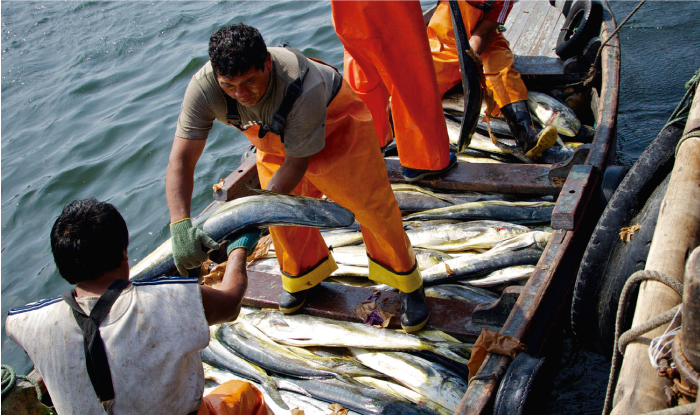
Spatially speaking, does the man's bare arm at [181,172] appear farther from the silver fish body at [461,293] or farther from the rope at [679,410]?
the rope at [679,410]

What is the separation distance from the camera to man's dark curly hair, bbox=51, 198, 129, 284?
1.86m

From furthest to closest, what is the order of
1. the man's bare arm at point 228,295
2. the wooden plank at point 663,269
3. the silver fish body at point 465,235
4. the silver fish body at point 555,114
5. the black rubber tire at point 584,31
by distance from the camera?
the black rubber tire at point 584,31
the silver fish body at point 555,114
the silver fish body at point 465,235
the man's bare arm at point 228,295
the wooden plank at point 663,269

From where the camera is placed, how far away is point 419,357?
10.8ft

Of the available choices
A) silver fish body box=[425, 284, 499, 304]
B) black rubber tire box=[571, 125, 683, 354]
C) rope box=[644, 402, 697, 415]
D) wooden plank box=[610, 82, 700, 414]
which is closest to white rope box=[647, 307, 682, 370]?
wooden plank box=[610, 82, 700, 414]

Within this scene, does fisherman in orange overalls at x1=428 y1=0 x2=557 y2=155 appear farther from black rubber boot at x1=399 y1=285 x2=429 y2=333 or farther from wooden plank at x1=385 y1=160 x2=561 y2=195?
black rubber boot at x1=399 y1=285 x2=429 y2=333

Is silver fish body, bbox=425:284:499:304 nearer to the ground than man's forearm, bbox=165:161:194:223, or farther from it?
nearer to the ground

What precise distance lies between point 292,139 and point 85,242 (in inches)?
46.1

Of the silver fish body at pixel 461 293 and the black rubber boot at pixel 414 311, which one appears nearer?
the black rubber boot at pixel 414 311

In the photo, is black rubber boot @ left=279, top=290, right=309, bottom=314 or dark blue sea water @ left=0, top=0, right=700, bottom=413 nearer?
black rubber boot @ left=279, top=290, right=309, bottom=314

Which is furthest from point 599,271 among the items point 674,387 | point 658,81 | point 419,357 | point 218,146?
point 218,146

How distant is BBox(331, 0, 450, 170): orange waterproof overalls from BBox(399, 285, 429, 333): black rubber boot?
1.44 m

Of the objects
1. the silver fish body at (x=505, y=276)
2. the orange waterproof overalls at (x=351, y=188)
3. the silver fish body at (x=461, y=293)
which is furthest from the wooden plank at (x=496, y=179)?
the orange waterproof overalls at (x=351, y=188)

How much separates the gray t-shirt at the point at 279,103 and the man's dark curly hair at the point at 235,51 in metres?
0.21

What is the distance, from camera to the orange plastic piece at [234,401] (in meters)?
2.28
